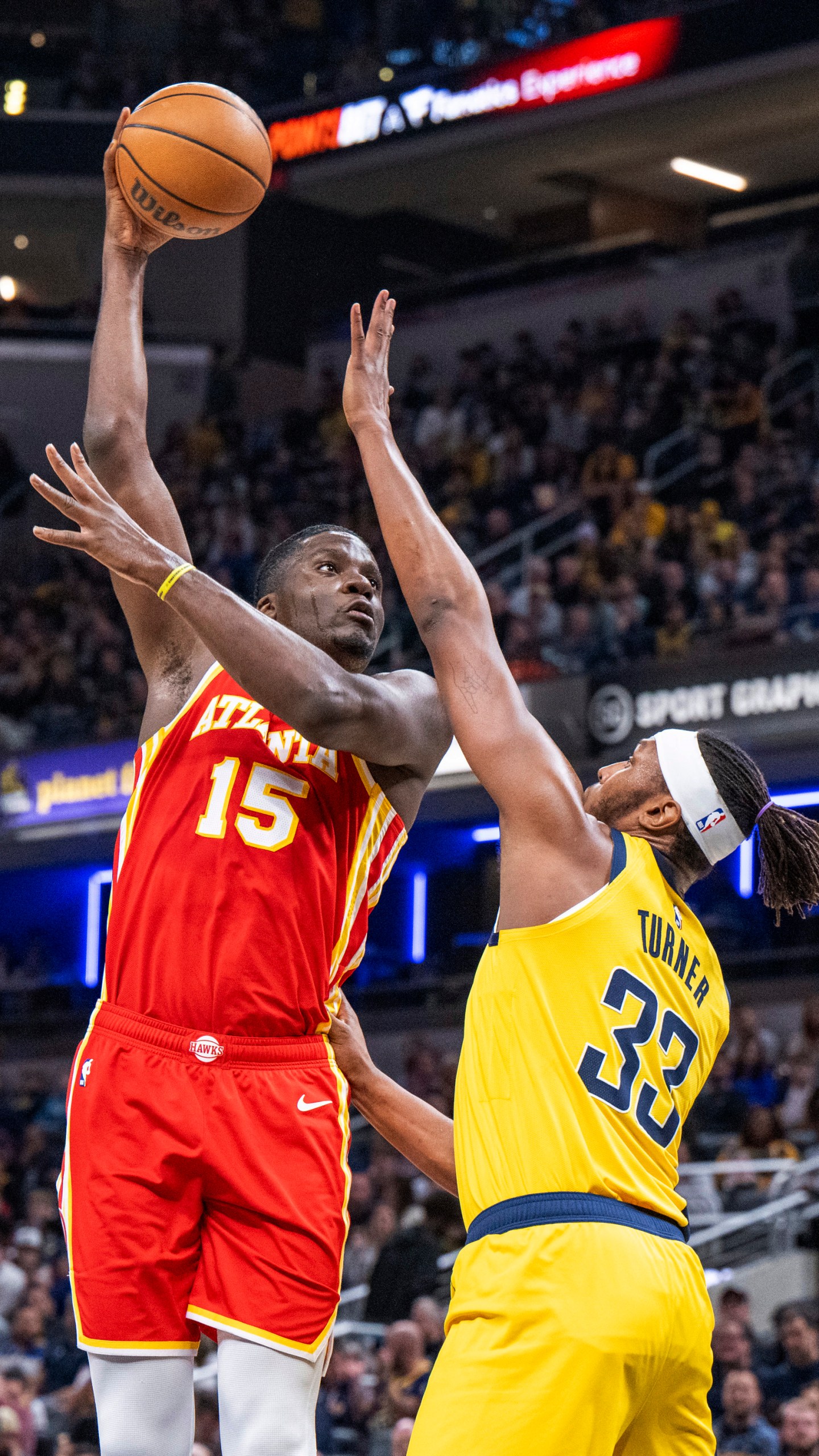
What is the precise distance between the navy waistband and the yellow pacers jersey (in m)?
0.01

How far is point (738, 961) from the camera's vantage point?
15.3 metres

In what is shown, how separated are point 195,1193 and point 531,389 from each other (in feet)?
56.4

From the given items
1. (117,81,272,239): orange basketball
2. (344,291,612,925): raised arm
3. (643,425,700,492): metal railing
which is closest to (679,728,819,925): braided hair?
(344,291,612,925): raised arm

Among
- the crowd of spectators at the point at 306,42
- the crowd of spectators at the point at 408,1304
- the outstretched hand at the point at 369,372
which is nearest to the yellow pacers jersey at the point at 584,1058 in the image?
the outstretched hand at the point at 369,372

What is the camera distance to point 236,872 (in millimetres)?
3666

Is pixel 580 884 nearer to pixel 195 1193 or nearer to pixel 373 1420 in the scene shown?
pixel 195 1193

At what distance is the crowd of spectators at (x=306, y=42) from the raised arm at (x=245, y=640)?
17827 mm

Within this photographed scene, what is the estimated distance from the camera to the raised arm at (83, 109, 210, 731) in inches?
159

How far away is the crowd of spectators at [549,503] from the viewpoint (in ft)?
49.9

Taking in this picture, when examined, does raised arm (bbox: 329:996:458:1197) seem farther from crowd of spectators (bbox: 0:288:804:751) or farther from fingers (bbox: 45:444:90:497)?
crowd of spectators (bbox: 0:288:804:751)

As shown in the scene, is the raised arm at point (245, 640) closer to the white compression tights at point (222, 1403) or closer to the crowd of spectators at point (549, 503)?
the white compression tights at point (222, 1403)

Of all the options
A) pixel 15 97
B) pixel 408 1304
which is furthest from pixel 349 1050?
pixel 15 97

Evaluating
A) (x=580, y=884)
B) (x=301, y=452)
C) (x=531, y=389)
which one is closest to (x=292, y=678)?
(x=580, y=884)

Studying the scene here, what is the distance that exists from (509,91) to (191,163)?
17395mm
